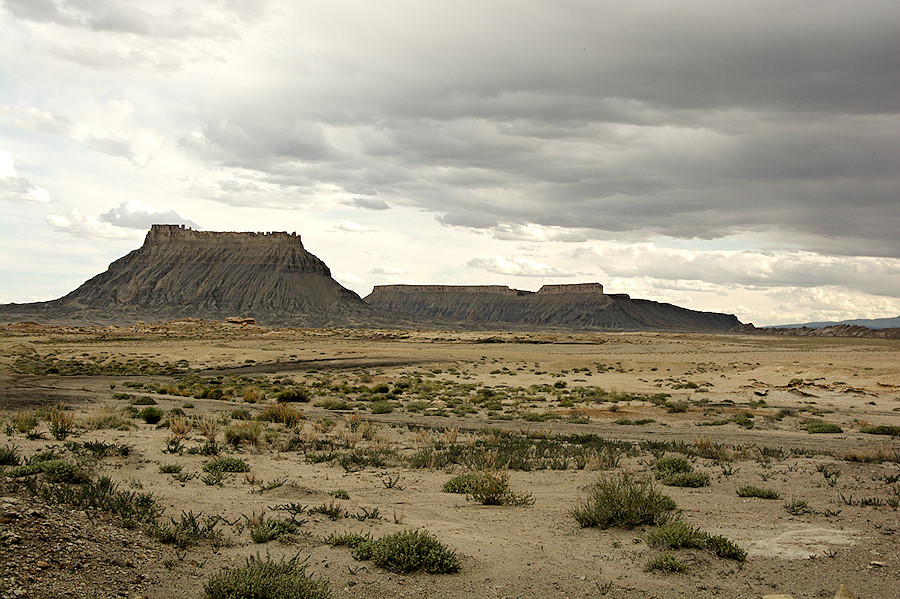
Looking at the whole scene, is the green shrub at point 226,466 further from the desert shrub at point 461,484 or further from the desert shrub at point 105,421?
the desert shrub at point 105,421

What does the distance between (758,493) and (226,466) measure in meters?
9.73

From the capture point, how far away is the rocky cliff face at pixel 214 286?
16362cm

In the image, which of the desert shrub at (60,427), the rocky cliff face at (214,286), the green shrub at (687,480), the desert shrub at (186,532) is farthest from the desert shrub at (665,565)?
the rocky cliff face at (214,286)

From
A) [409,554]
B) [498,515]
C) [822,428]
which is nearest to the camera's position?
[409,554]

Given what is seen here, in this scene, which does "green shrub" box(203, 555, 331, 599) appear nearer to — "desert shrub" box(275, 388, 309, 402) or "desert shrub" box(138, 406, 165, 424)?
"desert shrub" box(138, 406, 165, 424)

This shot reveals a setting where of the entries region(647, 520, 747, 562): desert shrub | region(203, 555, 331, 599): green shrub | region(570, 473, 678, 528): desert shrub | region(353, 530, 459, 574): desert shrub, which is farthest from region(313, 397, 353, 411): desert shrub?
region(203, 555, 331, 599): green shrub

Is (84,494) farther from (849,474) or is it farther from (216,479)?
(849,474)

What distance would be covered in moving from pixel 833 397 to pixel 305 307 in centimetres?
15540

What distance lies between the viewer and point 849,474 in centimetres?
1256

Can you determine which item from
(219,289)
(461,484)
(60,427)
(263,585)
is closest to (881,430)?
(461,484)

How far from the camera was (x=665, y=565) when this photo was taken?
7.27 metres

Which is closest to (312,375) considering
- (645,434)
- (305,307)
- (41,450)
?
(645,434)

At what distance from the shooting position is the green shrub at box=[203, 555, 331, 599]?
592 centimetres

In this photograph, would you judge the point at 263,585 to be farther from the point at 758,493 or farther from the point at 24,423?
the point at 24,423
